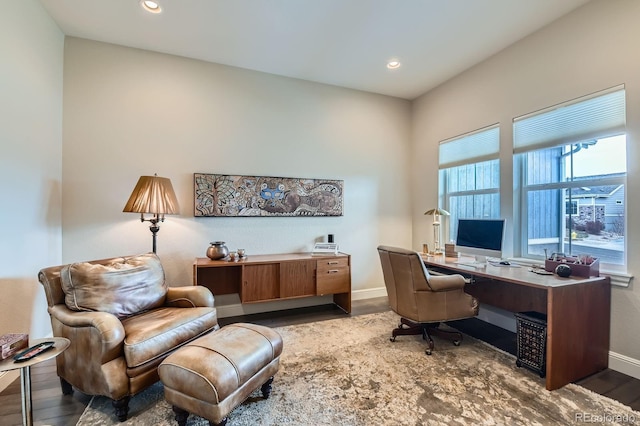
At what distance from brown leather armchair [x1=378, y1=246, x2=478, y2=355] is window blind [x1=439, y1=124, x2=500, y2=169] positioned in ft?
5.79

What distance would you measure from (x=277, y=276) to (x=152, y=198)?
5.02 feet

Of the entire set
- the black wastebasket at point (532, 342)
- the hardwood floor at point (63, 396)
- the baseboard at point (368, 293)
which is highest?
the black wastebasket at point (532, 342)

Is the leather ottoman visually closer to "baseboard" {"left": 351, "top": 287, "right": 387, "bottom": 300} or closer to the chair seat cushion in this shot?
the chair seat cushion

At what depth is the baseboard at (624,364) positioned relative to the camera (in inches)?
86.2

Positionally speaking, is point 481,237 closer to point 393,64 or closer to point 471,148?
point 471,148

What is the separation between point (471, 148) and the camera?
12.1ft

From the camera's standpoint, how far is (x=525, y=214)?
10.1 feet

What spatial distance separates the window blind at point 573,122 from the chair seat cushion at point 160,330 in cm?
354

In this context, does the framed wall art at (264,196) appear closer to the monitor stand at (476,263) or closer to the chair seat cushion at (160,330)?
the chair seat cushion at (160,330)

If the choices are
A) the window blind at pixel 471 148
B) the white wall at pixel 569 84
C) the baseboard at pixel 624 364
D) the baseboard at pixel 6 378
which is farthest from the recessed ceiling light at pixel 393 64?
the baseboard at pixel 6 378

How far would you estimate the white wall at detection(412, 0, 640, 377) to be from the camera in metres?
2.24

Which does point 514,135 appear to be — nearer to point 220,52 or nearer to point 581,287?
point 581,287

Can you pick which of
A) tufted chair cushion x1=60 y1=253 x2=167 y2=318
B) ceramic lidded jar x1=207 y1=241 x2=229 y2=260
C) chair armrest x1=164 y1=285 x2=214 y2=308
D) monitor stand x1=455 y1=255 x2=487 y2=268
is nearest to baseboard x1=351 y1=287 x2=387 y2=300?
monitor stand x1=455 y1=255 x2=487 y2=268

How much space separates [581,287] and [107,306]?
3536 millimetres
